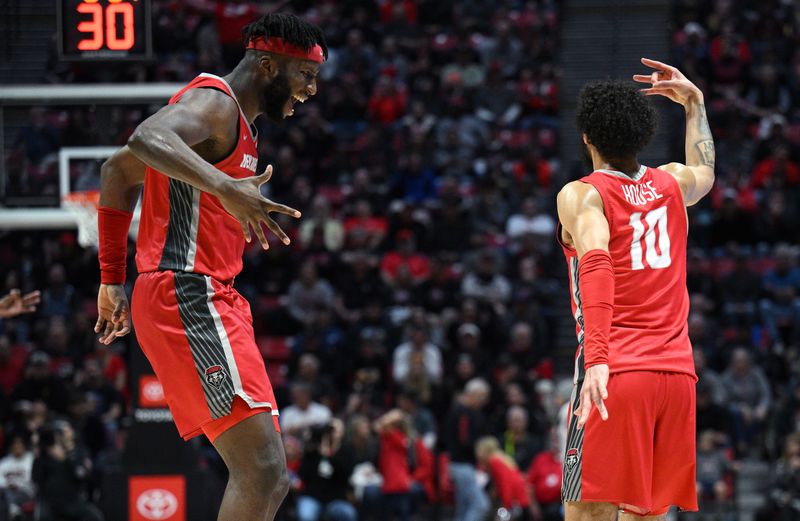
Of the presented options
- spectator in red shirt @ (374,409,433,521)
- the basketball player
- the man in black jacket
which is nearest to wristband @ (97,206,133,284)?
the basketball player

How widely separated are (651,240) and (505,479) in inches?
284

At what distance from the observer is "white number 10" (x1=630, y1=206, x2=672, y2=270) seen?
4.49 meters

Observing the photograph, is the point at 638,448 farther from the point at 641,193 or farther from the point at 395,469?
the point at 395,469

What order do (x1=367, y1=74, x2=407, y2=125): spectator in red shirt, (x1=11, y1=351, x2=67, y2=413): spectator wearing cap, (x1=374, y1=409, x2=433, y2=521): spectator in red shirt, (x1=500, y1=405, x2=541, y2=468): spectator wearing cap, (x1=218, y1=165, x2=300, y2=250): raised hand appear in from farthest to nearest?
1. (x1=367, y1=74, x2=407, y2=125): spectator in red shirt
2. (x1=11, y1=351, x2=67, y2=413): spectator wearing cap
3. (x1=500, y1=405, x2=541, y2=468): spectator wearing cap
4. (x1=374, y1=409, x2=433, y2=521): spectator in red shirt
5. (x1=218, y1=165, x2=300, y2=250): raised hand

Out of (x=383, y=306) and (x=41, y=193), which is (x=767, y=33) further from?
(x=41, y=193)

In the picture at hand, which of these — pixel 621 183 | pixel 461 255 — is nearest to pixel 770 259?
pixel 461 255

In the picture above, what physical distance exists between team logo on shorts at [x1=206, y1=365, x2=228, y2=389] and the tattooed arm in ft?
6.50

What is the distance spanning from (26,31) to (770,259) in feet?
31.1

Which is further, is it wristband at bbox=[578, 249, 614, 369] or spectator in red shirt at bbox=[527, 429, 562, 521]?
spectator in red shirt at bbox=[527, 429, 562, 521]

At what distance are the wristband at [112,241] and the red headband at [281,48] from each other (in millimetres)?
835

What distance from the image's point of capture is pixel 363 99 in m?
17.3

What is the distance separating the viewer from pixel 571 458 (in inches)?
174

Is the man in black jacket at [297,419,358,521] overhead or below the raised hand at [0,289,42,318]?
below

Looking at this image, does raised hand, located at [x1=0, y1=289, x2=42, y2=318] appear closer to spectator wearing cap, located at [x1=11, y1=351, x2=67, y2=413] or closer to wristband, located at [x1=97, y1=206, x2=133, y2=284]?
wristband, located at [x1=97, y1=206, x2=133, y2=284]
